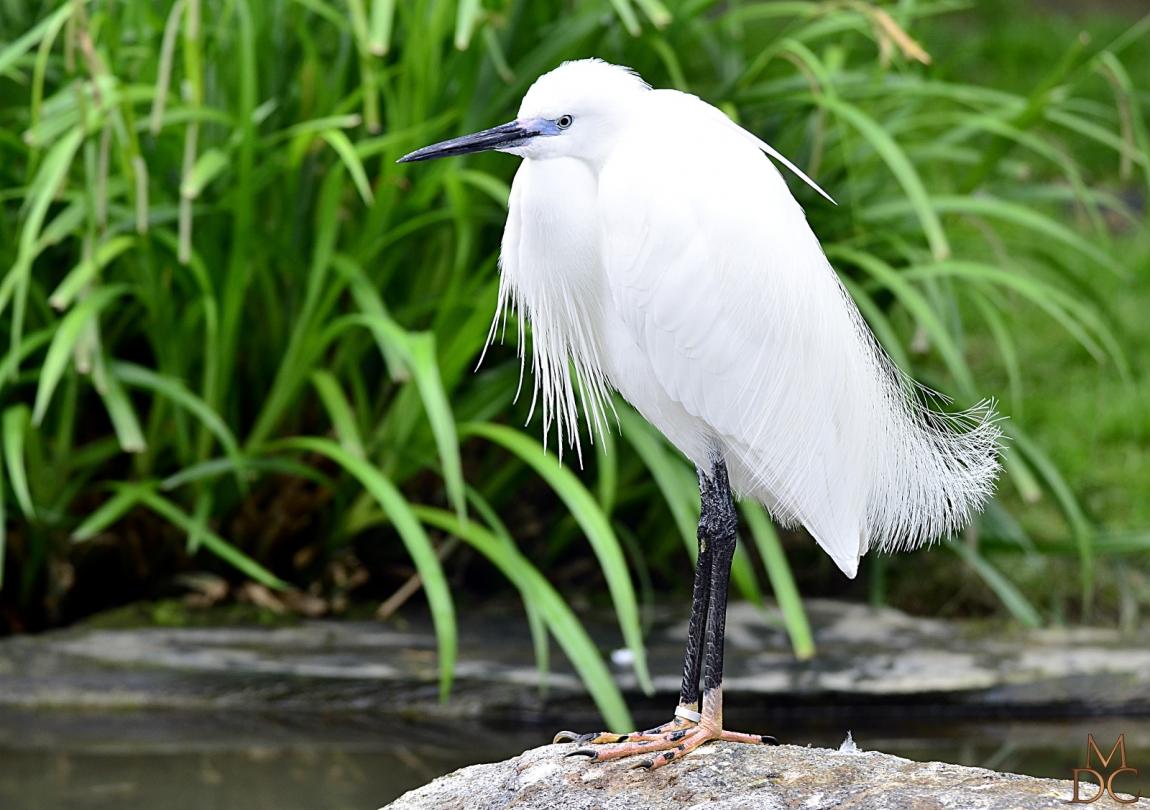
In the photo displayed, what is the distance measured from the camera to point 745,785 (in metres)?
2.13

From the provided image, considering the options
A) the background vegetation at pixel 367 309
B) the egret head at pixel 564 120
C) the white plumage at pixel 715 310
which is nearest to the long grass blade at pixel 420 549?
the background vegetation at pixel 367 309

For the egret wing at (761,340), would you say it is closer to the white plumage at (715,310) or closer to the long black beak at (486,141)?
the white plumage at (715,310)

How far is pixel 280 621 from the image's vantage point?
144 inches

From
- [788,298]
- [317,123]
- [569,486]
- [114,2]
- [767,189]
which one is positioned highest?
[114,2]

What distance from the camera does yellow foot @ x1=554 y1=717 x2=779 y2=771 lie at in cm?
222

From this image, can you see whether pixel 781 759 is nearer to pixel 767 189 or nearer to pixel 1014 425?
pixel 767 189

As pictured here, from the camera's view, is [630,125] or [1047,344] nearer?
[630,125]

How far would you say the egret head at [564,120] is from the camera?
2.16m

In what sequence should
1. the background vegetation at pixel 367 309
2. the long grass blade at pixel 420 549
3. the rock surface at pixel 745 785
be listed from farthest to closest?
the background vegetation at pixel 367 309, the long grass blade at pixel 420 549, the rock surface at pixel 745 785

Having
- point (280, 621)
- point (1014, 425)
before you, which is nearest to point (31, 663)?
point (280, 621)

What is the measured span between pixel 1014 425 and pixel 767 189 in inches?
→ 76.5

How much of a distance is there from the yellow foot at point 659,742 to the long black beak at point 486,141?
87 cm

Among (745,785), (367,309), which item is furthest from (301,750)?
(745,785)

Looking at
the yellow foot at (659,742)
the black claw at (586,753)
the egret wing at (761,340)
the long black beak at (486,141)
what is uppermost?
the long black beak at (486,141)
